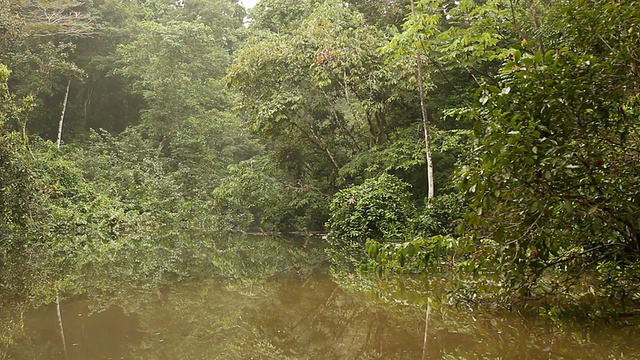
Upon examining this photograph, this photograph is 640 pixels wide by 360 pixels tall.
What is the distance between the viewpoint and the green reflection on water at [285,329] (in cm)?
324

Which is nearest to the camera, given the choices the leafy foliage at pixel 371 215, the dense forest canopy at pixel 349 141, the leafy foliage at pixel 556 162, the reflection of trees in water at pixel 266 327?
the leafy foliage at pixel 556 162

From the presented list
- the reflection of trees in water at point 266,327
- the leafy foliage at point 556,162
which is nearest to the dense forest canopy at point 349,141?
the leafy foliage at point 556,162

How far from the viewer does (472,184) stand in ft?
10.7

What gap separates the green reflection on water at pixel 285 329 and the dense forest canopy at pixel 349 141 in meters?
0.40

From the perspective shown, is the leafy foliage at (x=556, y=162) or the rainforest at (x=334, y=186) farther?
the rainforest at (x=334, y=186)

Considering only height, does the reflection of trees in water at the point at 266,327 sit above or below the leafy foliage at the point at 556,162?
below

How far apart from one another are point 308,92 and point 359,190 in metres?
3.90

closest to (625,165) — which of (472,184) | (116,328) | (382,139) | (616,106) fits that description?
(616,106)

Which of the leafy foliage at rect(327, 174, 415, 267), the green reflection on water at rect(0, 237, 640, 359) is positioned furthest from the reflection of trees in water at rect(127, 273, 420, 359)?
the leafy foliage at rect(327, 174, 415, 267)

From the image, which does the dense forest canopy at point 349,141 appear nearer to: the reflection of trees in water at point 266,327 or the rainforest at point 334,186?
the rainforest at point 334,186

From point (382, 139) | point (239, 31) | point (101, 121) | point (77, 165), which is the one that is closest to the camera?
point (382, 139)

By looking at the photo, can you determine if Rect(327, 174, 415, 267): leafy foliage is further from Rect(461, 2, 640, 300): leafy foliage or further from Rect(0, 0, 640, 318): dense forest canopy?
Rect(461, 2, 640, 300): leafy foliage

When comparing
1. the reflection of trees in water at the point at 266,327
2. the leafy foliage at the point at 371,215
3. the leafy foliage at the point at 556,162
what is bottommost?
the leafy foliage at the point at 371,215

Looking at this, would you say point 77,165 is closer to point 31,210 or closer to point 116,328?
point 31,210
